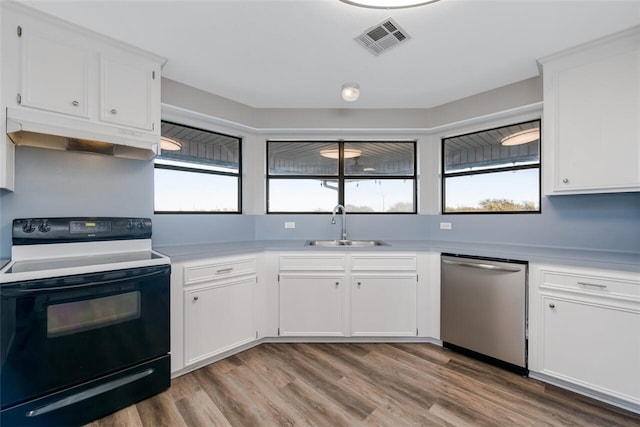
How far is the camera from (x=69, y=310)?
1470mm

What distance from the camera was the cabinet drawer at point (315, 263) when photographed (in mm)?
2486

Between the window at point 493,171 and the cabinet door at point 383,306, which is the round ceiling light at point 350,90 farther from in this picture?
the cabinet door at point 383,306

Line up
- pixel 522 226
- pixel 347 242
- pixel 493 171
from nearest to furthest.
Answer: pixel 522 226 → pixel 493 171 → pixel 347 242

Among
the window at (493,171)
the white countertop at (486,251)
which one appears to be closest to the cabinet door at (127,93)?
the white countertop at (486,251)

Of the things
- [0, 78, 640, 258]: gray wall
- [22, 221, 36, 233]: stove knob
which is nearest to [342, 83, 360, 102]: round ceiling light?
[0, 78, 640, 258]: gray wall

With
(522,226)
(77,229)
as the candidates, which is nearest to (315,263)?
(77,229)

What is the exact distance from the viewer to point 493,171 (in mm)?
2697

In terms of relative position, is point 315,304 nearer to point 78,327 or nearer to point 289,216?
point 289,216

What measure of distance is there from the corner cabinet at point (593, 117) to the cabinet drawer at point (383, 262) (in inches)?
47.8

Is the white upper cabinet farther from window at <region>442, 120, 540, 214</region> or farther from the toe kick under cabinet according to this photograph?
window at <region>442, 120, 540, 214</region>

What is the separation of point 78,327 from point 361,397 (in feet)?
5.76

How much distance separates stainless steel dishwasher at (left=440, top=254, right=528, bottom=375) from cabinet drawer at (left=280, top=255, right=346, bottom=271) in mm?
942

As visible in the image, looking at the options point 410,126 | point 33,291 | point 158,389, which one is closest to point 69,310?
point 33,291

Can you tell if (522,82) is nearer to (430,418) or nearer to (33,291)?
(430,418)
